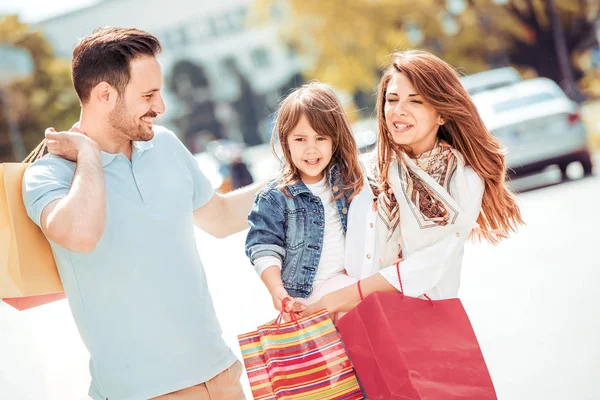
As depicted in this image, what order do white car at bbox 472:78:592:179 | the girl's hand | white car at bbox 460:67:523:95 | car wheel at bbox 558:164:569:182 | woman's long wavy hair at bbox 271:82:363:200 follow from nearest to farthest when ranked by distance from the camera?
the girl's hand → woman's long wavy hair at bbox 271:82:363:200 → white car at bbox 472:78:592:179 → car wheel at bbox 558:164:569:182 → white car at bbox 460:67:523:95

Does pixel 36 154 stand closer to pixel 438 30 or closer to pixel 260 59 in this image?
pixel 438 30

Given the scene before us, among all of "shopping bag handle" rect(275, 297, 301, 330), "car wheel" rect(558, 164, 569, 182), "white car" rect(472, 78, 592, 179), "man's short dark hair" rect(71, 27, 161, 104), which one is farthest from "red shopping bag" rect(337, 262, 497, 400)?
"car wheel" rect(558, 164, 569, 182)

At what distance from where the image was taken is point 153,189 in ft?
10.3

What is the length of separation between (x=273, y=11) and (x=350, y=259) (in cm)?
3483

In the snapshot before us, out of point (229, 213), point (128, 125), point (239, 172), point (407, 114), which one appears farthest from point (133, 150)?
point (239, 172)

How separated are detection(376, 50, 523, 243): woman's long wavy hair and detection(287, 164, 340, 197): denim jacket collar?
18 cm

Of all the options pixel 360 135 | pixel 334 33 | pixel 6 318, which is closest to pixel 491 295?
pixel 6 318

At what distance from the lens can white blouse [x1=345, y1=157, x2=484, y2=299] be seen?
312 cm

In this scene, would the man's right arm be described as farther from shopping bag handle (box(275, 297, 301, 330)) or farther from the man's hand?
shopping bag handle (box(275, 297, 301, 330))

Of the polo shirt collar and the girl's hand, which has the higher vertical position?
the polo shirt collar

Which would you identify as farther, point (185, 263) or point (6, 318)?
point (6, 318)

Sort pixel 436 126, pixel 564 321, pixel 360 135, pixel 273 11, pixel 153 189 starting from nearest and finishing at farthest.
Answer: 1. pixel 153 189
2. pixel 436 126
3. pixel 564 321
4. pixel 360 135
5. pixel 273 11

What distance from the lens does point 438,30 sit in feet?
92.5

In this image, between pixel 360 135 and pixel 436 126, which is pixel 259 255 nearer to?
pixel 436 126
